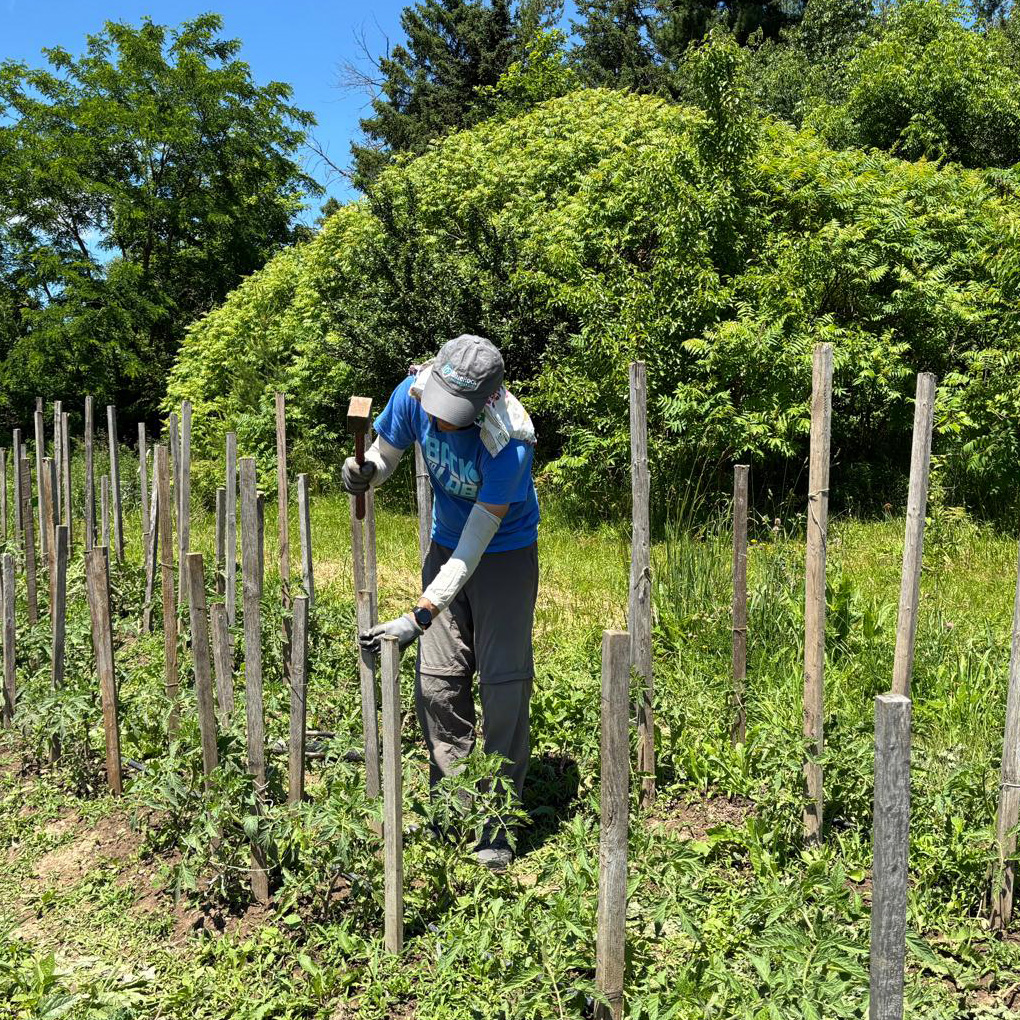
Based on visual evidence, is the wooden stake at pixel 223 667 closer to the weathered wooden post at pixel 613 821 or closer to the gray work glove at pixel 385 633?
the gray work glove at pixel 385 633

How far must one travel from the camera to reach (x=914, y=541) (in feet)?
8.71

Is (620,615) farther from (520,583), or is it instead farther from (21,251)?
(21,251)

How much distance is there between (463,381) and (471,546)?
492 millimetres

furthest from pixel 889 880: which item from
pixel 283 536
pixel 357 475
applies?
pixel 283 536

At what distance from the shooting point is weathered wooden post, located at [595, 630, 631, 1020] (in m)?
1.88

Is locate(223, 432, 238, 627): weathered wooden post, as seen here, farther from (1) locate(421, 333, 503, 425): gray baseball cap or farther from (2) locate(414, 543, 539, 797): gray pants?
(1) locate(421, 333, 503, 425): gray baseball cap

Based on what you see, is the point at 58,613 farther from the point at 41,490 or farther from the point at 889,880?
the point at 889,880

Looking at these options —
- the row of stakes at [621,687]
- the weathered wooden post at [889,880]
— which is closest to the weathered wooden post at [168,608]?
the row of stakes at [621,687]

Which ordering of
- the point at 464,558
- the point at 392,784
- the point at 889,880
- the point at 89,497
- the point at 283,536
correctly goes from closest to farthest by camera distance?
the point at 889,880 → the point at 392,784 → the point at 464,558 → the point at 283,536 → the point at 89,497

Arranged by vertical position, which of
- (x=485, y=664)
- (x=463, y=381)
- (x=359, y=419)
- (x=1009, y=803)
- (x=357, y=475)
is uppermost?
(x=463, y=381)

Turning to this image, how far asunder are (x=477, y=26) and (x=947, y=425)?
19627mm

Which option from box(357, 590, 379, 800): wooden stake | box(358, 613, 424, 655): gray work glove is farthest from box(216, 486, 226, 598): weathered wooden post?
box(358, 613, 424, 655): gray work glove

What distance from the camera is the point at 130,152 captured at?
19.7 meters

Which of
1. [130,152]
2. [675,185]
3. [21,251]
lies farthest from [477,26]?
[675,185]
